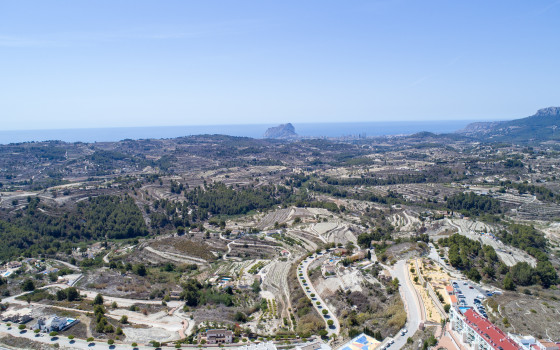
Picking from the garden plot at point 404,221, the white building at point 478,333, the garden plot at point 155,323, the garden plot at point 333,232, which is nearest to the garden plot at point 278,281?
the garden plot at point 155,323

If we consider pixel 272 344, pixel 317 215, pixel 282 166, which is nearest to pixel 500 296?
pixel 272 344

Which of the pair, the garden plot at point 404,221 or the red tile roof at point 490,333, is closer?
the red tile roof at point 490,333

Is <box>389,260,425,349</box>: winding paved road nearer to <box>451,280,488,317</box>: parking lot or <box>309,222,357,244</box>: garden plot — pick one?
<box>451,280,488,317</box>: parking lot

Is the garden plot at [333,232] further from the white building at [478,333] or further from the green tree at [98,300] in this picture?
the green tree at [98,300]

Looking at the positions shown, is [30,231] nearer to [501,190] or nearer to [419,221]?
[419,221]

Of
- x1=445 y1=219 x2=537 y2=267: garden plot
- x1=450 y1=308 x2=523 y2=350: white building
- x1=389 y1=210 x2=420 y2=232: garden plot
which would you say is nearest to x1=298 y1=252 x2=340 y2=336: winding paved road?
x1=450 y1=308 x2=523 y2=350: white building
